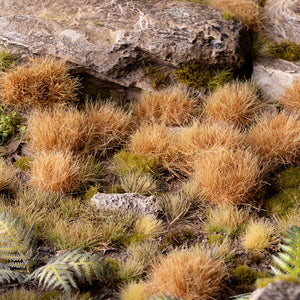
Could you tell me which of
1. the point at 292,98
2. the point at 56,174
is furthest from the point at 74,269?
the point at 292,98

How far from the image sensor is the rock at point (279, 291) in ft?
8.38

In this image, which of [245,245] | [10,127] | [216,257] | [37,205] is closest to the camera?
[216,257]

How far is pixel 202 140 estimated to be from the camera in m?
5.62

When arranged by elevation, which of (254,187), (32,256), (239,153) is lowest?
(32,256)

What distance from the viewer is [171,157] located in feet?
18.8

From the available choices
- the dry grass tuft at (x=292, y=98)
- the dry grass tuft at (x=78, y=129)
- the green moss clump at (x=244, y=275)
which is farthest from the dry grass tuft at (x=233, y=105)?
the green moss clump at (x=244, y=275)

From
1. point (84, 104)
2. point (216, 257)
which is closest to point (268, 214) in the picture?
point (216, 257)

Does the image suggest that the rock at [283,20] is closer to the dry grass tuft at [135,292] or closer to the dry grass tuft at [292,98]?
the dry grass tuft at [292,98]

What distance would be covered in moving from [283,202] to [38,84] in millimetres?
3943

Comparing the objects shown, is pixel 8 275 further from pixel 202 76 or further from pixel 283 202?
pixel 202 76

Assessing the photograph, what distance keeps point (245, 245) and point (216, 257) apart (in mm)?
542

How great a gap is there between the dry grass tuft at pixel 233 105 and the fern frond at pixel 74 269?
3.21m

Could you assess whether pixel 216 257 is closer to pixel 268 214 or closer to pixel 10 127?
pixel 268 214

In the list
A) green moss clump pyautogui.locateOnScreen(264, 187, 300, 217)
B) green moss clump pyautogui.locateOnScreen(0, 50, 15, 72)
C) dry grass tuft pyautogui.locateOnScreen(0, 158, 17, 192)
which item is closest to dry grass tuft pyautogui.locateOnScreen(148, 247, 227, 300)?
green moss clump pyautogui.locateOnScreen(264, 187, 300, 217)
